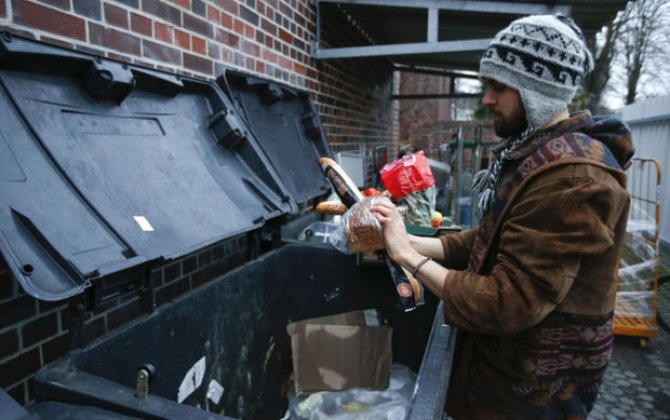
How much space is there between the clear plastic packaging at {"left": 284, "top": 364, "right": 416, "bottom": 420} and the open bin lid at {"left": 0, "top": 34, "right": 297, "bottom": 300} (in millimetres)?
888

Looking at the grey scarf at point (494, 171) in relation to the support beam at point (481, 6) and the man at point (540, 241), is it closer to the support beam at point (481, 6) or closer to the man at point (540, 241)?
the man at point (540, 241)

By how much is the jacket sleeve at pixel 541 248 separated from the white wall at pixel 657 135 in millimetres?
7207

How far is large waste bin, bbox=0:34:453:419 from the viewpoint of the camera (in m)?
1.04

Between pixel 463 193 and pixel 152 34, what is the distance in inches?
180

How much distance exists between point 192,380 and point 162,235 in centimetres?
54

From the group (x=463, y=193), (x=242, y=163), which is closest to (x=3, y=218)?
(x=242, y=163)

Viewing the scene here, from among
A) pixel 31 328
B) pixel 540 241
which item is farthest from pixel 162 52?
pixel 540 241

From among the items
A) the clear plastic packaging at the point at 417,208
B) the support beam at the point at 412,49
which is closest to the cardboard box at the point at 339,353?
the clear plastic packaging at the point at 417,208

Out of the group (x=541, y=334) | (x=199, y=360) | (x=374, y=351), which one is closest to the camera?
(x=541, y=334)

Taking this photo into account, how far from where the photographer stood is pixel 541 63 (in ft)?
4.05

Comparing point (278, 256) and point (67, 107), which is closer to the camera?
point (67, 107)

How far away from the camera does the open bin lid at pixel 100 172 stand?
106 cm

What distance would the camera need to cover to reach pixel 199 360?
1.61 metres

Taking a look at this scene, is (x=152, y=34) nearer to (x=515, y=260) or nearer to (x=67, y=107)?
(x=67, y=107)
